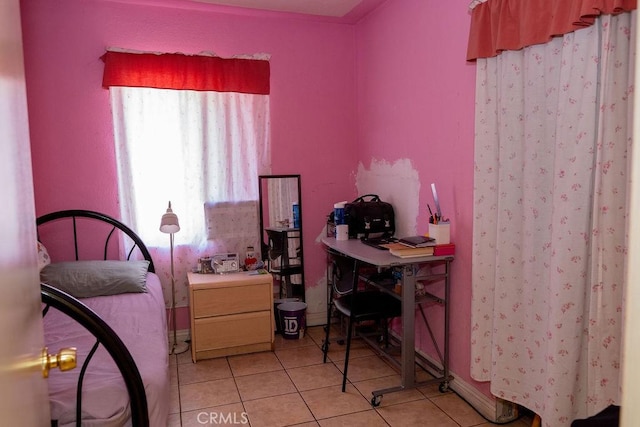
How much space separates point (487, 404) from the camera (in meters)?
2.45

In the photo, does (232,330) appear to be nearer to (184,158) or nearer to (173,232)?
(173,232)

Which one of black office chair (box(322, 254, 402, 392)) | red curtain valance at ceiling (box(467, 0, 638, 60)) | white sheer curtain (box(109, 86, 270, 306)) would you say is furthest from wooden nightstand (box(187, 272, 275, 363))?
red curtain valance at ceiling (box(467, 0, 638, 60))

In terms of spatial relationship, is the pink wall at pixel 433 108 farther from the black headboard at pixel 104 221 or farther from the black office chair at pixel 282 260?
the black headboard at pixel 104 221

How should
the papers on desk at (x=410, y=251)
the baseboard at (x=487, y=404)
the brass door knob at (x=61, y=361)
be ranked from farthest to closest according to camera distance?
the papers on desk at (x=410, y=251) → the baseboard at (x=487, y=404) → the brass door knob at (x=61, y=361)

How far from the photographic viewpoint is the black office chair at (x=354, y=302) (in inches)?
106

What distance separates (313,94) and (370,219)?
3.91 feet

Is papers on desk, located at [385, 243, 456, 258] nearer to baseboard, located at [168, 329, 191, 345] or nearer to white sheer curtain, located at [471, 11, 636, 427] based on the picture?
white sheer curtain, located at [471, 11, 636, 427]

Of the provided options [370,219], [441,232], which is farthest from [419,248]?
[370,219]

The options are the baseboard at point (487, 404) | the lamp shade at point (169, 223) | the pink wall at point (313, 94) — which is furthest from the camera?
the lamp shade at point (169, 223)

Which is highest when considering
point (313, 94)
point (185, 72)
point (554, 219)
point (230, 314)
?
point (185, 72)

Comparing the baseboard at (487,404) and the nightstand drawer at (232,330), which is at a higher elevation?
the nightstand drawer at (232,330)

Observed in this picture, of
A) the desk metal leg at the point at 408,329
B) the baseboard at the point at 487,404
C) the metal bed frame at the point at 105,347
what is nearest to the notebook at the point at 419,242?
the desk metal leg at the point at 408,329

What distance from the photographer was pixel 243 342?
3254 millimetres

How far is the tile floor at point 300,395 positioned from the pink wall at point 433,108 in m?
0.32
